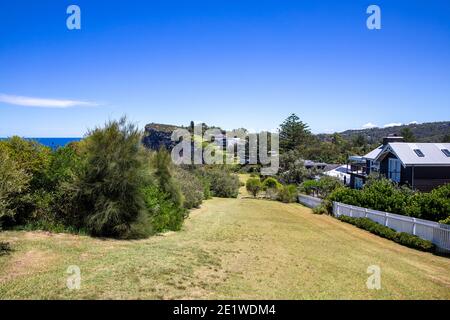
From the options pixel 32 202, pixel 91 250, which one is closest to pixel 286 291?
pixel 91 250

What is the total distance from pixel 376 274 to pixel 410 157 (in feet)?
81.0

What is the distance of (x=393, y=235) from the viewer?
18953 mm

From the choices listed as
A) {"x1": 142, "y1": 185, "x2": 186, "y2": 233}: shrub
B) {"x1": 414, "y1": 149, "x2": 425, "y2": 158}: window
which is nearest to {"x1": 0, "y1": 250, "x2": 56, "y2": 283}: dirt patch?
{"x1": 142, "y1": 185, "x2": 186, "y2": 233}: shrub

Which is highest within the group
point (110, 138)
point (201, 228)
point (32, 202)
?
point (110, 138)

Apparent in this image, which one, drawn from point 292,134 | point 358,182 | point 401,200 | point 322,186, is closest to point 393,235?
point 401,200

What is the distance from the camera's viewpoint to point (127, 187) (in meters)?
13.4

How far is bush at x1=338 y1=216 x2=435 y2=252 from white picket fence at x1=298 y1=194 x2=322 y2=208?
8456 millimetres

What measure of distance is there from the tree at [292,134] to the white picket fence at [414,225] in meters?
55.5

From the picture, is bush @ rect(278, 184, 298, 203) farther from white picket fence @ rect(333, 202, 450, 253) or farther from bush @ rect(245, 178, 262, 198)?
white picket fence @ rect(333, 202, 450, 253)

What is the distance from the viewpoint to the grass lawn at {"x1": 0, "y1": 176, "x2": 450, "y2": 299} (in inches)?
292

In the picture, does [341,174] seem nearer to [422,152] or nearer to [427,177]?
[422,152]
